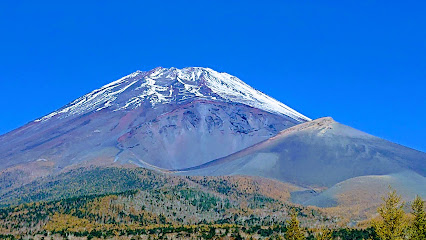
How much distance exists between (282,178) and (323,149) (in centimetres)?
2831

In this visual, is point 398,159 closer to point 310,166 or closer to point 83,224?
point 310,166

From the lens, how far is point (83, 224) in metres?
86.2

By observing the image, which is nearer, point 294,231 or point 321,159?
point 294,231

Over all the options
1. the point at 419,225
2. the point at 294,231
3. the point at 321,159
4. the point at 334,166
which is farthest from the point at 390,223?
the point at 321,159

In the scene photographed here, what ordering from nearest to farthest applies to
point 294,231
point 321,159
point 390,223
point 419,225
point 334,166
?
point 390,223 < point 294,231 < point 419,225 < point 334,166 < point 321,159

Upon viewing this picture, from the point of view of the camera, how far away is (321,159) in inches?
6698

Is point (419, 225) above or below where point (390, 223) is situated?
above

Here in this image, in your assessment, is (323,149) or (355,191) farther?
(323,149)

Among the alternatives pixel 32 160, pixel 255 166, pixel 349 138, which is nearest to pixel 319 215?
pixel 255 166

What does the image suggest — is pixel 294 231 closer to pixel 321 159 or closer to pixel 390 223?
pixel 390 223

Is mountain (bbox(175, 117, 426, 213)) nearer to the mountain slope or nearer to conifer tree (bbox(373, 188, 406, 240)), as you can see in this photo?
the mountain slope

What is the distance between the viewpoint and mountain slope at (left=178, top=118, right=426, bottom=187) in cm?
15500

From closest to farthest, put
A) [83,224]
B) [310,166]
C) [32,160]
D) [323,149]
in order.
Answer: [83,224]
[310,166]
[323,149]
[32,160]

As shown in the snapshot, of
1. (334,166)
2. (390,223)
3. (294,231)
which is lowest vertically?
(294,231)
